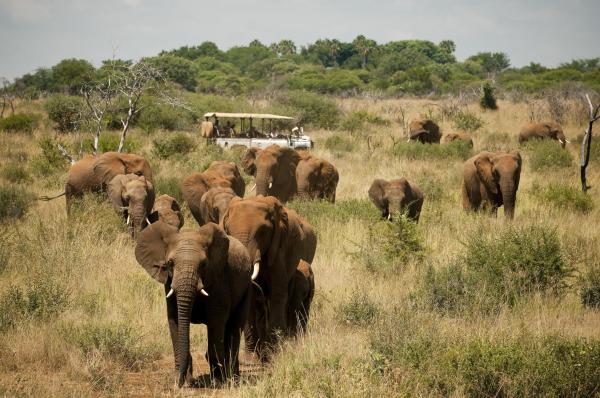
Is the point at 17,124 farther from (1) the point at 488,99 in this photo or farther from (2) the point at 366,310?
(2) the point at 366,310

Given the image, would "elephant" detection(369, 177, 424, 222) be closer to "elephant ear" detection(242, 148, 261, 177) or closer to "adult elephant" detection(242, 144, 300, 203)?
"adult elephant" detection(242, 144, 300, 203)

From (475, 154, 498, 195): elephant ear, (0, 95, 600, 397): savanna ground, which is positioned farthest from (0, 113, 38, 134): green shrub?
(475, 154, 498, 195): elephant ear

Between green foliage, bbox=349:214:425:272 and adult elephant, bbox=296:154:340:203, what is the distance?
563 cm

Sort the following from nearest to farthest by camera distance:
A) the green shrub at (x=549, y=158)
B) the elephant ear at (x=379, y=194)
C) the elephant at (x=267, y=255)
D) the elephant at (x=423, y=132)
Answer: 1. the elephant at (x=267, y=255)
2. the elephant ear at (x=379, y=194)
3. the green shrub at (x=549, y=158)
4. the elephant at (x=423, y=132)

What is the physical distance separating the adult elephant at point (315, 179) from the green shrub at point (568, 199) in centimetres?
485

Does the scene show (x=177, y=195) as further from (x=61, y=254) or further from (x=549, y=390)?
(x=549, y=390)

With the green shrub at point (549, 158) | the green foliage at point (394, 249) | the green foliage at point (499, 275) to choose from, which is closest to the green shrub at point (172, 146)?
the green shrub at point (549, 158)

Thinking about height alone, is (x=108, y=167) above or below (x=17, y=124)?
below

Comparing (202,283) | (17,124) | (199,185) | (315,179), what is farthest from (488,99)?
(202,283)

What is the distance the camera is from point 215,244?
753 centimetres

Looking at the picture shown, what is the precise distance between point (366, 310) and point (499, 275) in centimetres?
232

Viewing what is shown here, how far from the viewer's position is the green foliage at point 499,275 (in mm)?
10570

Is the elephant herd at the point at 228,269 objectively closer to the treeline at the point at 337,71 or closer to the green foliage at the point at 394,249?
the green foliage at the point at 394,249

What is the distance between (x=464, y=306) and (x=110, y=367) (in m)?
4.18
